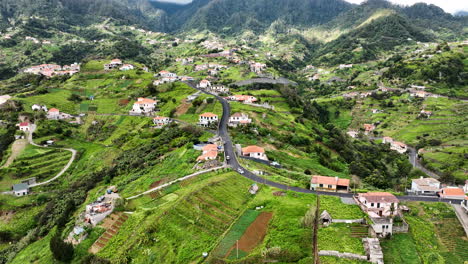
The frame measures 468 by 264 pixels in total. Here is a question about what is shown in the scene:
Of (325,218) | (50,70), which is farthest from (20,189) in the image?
(50,70)

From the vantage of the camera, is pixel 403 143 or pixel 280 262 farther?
pixel 403 143

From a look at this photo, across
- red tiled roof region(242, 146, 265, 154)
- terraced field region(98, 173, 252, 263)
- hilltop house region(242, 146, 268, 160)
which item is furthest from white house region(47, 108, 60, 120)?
terraced field region(98, 173, 252, 263)

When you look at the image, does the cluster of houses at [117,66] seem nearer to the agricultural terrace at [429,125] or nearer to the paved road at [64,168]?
the paved road at [64,168]

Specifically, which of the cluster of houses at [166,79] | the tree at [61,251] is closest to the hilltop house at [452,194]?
the tree at [61,251]

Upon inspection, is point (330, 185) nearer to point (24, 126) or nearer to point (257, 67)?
point (24, 126)

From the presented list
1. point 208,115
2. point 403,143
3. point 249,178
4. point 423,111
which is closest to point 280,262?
point 249,178

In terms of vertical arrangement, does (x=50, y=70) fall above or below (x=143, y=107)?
above

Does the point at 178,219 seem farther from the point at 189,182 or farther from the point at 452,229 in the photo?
the point at 452,229
